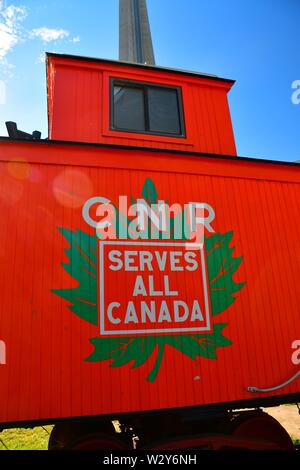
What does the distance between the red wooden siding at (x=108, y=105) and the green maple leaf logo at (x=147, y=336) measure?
1.79 metres

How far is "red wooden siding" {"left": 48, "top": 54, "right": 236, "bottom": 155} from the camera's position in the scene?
20.6 ft

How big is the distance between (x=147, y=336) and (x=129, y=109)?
501 cm

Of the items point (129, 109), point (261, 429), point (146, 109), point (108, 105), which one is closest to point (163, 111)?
point (146, 109)

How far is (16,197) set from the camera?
4.83 metres

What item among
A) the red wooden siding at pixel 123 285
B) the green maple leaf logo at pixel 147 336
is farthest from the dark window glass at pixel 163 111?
the green maple leaf logo at pixel 147 336

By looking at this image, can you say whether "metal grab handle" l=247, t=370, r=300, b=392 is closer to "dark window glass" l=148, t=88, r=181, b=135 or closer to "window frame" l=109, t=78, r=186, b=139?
"window frame" l=109, t=78, r=186, b=139

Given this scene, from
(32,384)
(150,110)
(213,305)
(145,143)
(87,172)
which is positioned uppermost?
(150,110)

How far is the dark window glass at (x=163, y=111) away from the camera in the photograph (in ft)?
22.2

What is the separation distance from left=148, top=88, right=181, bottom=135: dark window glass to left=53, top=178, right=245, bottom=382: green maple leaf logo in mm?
2009

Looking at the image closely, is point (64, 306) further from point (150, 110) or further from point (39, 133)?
point (150, 110)

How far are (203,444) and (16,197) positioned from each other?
5.10 metres

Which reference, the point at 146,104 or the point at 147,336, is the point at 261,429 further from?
the point at 146,104

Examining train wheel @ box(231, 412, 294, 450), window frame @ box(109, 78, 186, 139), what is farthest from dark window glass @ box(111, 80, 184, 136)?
train wheel @ box(231, 412, 294, 450)
